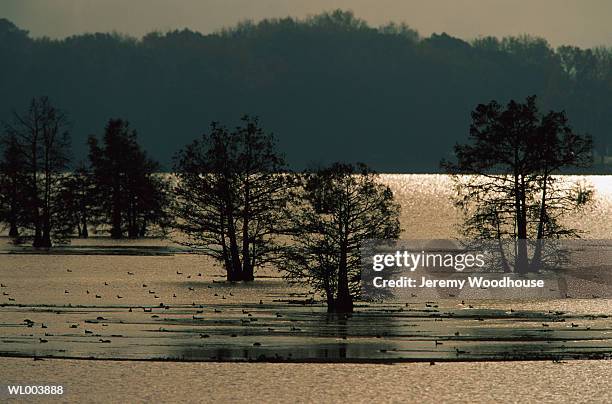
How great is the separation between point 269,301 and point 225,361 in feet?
70.8

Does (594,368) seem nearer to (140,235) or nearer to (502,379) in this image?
(502,379)

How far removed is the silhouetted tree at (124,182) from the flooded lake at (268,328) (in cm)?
5622

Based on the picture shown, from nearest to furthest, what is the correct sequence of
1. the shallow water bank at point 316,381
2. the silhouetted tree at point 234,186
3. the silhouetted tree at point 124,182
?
the shallow water bank at point 316,381 < the silhouetted tree at point 234,186 < the silhouetted tree at point 124,182

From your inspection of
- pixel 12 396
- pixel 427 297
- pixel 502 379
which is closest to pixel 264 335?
pixel 502 379

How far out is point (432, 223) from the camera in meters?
170

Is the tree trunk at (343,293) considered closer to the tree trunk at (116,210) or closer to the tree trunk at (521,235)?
the tree trunk at (521,235)

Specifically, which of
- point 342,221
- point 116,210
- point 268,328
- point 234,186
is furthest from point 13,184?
point 268,328

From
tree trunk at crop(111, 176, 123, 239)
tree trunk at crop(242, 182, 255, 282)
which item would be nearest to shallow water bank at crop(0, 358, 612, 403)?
tree trunk at crop(242, 182, 255, 282)

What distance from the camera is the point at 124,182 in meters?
128

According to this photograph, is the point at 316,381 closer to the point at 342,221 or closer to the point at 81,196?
the point at 342,221

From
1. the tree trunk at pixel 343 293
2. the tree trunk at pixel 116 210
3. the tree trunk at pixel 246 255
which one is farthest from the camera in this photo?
the tree trunk at pixel 116 210

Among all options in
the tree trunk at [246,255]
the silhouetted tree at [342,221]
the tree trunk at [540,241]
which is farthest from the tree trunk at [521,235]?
the silhouetted tree at [342,221]

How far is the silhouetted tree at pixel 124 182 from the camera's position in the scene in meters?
126

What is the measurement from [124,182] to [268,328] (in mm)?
87681
